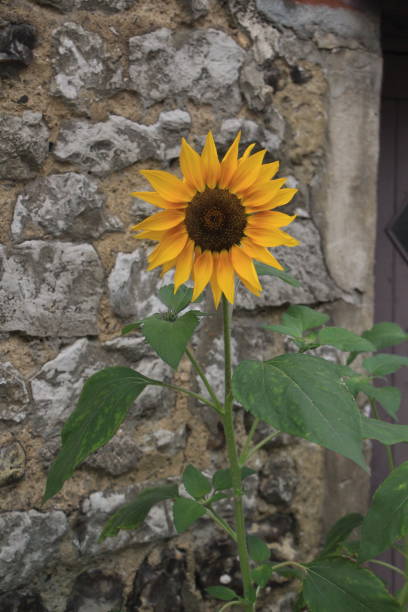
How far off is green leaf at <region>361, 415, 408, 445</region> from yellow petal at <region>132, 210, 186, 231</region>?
0.47 metres

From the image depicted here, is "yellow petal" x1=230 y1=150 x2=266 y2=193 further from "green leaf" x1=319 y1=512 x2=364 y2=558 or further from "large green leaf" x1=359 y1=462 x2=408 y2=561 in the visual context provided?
"green leaf" x1=319 y1=512 x2=364 y2=558

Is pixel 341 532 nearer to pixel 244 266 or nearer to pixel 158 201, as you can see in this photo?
pixel 244 266

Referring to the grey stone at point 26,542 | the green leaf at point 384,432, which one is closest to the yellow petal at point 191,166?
the green leaf at point 384,432

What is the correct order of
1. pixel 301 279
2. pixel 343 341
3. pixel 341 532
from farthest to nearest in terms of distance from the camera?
pixel 301 279 → pixel 341 532 → pixel 343 341

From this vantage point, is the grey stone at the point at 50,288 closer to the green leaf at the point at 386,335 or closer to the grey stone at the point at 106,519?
the grey stone at the point at 106,519

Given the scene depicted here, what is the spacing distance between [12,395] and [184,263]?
57 centimetres

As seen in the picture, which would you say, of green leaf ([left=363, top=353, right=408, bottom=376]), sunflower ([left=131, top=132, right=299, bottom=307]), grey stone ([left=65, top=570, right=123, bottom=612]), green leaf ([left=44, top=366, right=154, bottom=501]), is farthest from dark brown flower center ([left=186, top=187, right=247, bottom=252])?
grey stone ([left=65, top=570, right=123, bottom=612])

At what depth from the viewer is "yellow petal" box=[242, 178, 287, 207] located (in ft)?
3.25

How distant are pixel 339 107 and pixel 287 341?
2.26ft

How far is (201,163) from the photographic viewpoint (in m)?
0.97

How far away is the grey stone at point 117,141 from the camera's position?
1417 millimetres

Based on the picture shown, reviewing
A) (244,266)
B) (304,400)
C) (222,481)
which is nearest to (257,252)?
→ (244,266)

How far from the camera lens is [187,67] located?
60.8 inches

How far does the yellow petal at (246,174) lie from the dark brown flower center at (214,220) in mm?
22
